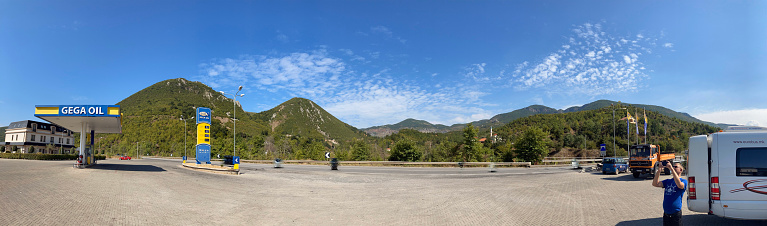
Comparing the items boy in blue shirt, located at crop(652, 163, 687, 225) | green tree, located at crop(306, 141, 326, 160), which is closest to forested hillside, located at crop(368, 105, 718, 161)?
green tree, located at crop(306, 141, 326, 160)

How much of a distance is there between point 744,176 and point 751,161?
0.34 meters

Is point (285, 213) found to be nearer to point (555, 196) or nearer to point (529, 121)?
point (555, 196)

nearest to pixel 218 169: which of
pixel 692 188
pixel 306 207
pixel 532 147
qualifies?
pixel 306 207

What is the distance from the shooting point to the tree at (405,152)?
47.1 metres

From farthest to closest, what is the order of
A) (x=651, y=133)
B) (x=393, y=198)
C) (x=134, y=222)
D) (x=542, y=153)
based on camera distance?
(x=651, y=133) → (x=542, y=153) → (x=393, y=198) → (x=134, y=222)

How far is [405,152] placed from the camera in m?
47.2

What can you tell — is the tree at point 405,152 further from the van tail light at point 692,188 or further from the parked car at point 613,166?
the van tail light at point 692,188

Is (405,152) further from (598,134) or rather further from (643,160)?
(598,134)

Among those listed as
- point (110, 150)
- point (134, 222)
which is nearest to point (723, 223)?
point (134, 222)

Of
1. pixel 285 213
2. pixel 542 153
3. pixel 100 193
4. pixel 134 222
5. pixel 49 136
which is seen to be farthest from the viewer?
pixel 49 136

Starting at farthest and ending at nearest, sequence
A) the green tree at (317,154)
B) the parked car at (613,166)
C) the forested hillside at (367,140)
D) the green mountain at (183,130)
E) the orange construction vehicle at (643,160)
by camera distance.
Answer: the green mountain at (183,130)
the green tree at (317,154)
the forested hillside at (367,140)
the parked car at (613,166)
the orange construction vehicle at (643,160)

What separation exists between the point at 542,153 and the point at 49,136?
97019 mm

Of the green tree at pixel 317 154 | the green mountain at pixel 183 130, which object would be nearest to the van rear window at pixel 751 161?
the green tree at pixel 317 154

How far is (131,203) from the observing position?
930 centimetres
